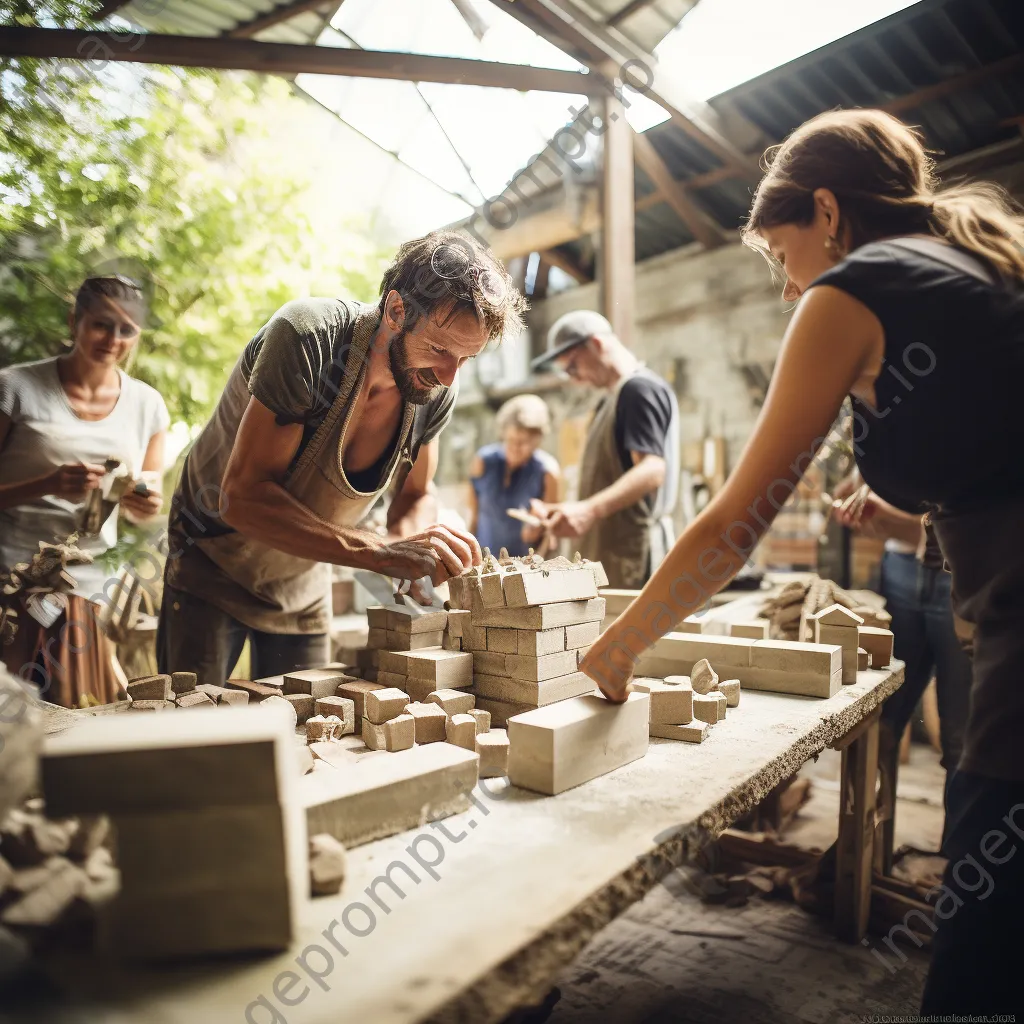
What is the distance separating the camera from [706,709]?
80.2 inches

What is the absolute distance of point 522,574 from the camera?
1.87m

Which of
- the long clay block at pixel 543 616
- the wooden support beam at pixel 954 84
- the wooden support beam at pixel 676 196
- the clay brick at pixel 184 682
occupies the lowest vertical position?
the clay brick at pixel 184 682

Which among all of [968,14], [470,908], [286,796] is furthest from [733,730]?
[968,14]

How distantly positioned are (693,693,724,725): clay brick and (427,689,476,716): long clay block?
2.17ft

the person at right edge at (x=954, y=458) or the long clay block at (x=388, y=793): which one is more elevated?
the person at right edge at (x=954, y=458)

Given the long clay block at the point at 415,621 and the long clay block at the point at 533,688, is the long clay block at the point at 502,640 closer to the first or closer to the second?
the long clay block at the point at 533,688

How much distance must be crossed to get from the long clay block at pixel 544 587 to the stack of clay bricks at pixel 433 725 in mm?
316

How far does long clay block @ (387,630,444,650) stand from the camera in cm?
215

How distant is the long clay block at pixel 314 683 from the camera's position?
2096 mm

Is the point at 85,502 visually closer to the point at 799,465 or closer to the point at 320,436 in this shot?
the point at 320,436

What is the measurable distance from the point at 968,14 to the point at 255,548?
551 cm

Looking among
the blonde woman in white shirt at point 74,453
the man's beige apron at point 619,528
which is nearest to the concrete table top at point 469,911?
the man's beige apron at point 619,528

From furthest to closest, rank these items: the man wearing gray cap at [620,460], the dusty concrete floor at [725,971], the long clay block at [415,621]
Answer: the man wearing gray cap at [620,460] < the dusty concrete floor at [725,971] < the long clay block at [415,621]

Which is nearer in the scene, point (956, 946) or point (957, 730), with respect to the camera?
point (956, 946)
